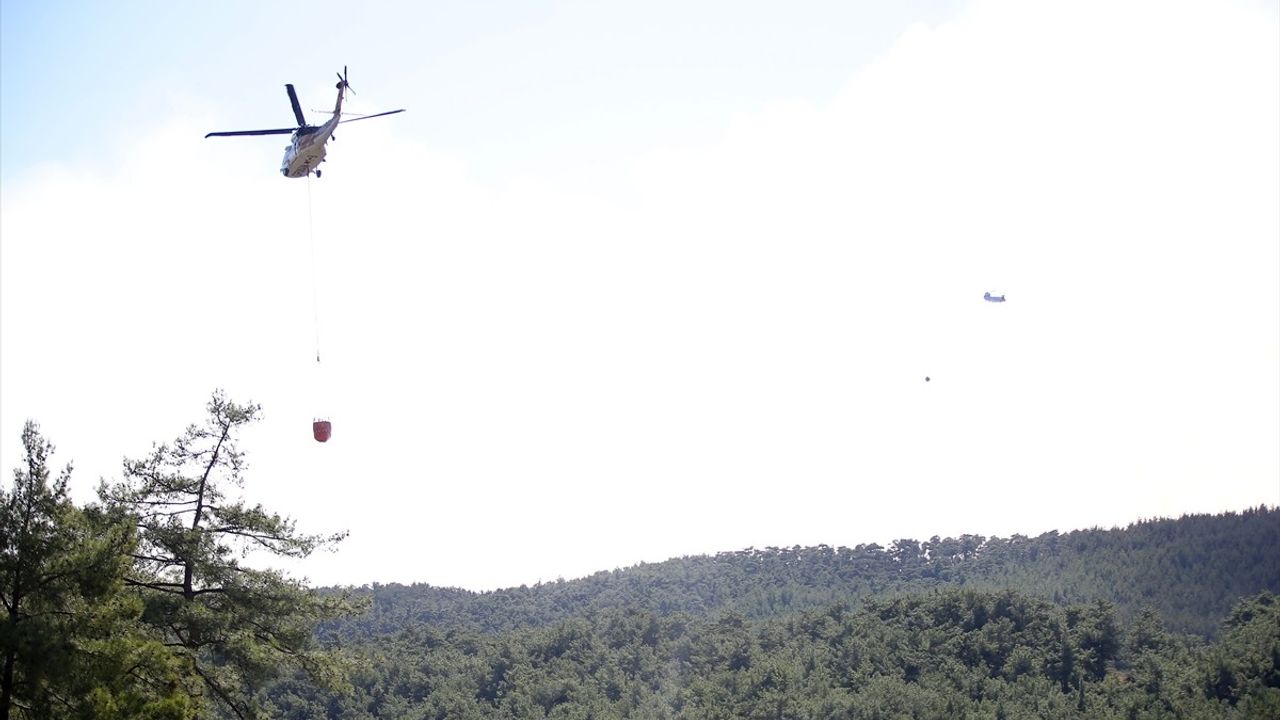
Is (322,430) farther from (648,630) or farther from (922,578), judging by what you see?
(922,578)

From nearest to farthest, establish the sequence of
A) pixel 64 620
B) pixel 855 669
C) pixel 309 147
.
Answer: pixel 64 620, pixel 309 147, pixel 855 669

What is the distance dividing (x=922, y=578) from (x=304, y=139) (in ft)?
404

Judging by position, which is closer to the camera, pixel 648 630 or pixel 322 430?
pixel 322 430

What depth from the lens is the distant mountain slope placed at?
106 meters

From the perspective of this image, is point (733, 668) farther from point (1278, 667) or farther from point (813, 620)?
point (1278, 667)

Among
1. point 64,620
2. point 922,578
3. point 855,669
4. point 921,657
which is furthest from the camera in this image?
point 922,578

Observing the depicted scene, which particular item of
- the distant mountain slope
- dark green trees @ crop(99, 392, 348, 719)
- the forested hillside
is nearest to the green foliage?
the forested hillside

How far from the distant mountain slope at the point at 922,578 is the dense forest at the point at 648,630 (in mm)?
378

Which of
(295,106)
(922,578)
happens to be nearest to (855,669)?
(295,106)

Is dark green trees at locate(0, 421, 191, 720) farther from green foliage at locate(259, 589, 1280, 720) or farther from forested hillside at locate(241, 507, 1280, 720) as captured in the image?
green foliage at locate(259, 589, 1280, 720)

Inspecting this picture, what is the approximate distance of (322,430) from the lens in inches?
888

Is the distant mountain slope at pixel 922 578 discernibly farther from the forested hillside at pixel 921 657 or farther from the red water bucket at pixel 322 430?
the red water bucket at pixel 322 430

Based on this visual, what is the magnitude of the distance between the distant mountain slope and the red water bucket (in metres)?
82.0

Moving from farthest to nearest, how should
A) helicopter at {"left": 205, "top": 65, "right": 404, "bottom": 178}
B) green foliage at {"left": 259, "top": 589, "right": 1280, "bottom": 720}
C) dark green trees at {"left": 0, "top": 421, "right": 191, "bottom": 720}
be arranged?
1. green foliage at {"left": 259, "top": 589, "right": 1280, "bottom": 720}
2. helicopter at {"left": 205, "top": 65, "right": 404, "bottom": 178}
3. dark green trees at {"left": 0, "top": 421, "right": 191, "bottom": 720}
